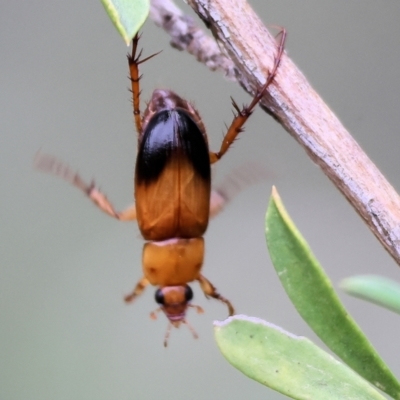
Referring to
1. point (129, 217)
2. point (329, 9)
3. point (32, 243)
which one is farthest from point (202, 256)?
point (329, 9)

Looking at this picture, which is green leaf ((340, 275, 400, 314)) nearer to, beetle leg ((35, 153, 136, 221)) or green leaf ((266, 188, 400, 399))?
green leaf ((266, 188, 400, 399))

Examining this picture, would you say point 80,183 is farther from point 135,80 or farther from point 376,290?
point 376,290

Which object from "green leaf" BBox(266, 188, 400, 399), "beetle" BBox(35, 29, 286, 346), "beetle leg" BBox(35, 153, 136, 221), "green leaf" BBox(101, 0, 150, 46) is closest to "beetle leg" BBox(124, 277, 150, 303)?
"beetle" BBox(35, 29, 286, 346)

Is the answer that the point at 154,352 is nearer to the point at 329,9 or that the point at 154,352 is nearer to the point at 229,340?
Answer: the point at 329,9

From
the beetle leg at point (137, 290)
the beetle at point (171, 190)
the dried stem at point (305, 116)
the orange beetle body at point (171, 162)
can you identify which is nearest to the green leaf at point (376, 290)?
the dried stem at point (305, 116)

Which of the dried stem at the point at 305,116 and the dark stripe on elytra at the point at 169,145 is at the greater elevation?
the dried stem at the point at 305,116

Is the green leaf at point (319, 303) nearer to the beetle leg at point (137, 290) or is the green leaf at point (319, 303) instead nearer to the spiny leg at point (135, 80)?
the spiny leg at point (135, 80)
